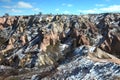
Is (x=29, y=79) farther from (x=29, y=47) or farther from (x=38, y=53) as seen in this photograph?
(x=29, y=47)

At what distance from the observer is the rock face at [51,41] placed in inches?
3578

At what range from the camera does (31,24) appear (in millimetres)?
179875

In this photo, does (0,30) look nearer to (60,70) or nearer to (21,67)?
(21,67)

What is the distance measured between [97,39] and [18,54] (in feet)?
138

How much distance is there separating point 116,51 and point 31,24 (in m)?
73.9

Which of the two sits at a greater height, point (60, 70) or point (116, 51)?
point (60, 70)

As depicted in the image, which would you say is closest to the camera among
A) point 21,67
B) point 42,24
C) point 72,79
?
point 72,79

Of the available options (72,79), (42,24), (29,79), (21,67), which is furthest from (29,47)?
(72,79)

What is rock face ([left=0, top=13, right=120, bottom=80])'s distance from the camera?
90.9 m

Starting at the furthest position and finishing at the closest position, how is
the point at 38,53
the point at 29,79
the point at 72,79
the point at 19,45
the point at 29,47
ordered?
the point at 19,45 < the point at 29,47 < the point at 38,53 < the point at 29,79 < the point at 72,79

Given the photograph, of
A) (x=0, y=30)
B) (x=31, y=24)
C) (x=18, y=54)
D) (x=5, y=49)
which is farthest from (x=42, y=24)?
(x=18, y=54)

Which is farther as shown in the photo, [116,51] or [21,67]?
[116,51]

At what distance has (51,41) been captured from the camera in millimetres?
139000

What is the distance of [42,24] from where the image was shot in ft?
575
